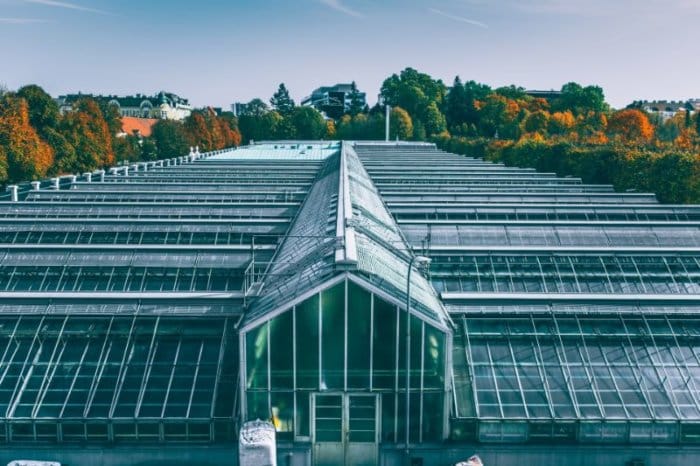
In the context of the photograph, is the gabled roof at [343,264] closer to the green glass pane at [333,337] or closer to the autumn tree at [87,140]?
the green glass pane at [333,337]

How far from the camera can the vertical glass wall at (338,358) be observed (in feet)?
65.7

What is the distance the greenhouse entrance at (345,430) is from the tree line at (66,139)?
2366 inches

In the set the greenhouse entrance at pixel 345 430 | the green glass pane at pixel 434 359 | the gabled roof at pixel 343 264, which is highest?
the gabled roof at pixel 343 264

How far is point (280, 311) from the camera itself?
19.9 m

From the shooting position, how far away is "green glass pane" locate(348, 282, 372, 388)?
65.6 ft

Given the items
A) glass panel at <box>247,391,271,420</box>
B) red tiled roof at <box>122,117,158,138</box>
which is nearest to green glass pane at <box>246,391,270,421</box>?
glass panel at <box>247,391,271,420</box>

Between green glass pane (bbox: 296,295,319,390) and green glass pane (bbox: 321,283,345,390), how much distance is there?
0.75 feet

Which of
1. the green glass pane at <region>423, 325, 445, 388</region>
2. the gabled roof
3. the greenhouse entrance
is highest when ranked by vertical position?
the gabled roof

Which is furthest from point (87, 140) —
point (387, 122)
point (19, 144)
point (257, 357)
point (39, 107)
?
point (387, 122)

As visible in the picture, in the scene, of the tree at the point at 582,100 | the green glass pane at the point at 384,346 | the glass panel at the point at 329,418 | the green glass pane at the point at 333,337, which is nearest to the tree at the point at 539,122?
the tree at the point at 582,100

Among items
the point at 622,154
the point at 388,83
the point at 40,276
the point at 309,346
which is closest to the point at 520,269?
the point at 309,346

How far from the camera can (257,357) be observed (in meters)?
20.2

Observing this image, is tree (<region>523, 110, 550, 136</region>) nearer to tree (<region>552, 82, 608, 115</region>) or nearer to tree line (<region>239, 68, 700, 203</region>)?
tree line (<region>239, 68, 700, 203</region>)

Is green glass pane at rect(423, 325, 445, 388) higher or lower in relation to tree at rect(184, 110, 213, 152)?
lower
